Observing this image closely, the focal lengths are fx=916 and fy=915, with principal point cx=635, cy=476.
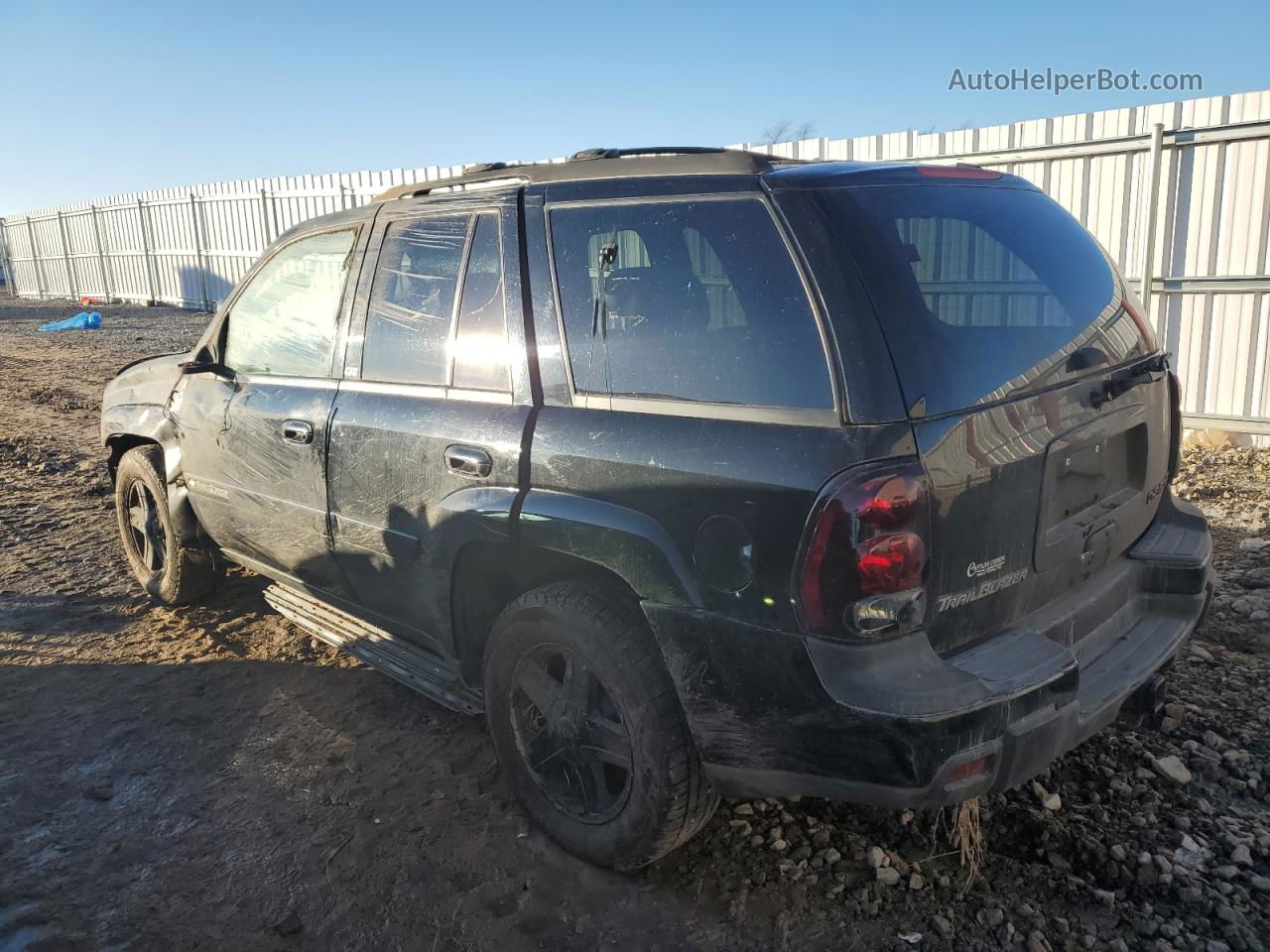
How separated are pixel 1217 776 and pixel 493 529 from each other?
8.11ft

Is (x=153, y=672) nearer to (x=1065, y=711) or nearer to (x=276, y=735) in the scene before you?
(x=276, y=735)

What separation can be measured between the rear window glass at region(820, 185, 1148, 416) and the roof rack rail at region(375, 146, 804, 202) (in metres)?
0.30

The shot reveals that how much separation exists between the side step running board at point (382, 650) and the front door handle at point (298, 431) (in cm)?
75

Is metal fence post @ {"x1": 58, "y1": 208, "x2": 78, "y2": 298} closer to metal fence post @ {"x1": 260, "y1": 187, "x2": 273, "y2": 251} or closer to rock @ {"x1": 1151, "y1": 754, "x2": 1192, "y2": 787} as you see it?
metal fence post @ {"x1": 260, "y1": 187, "x2": 273, "y2": 251}

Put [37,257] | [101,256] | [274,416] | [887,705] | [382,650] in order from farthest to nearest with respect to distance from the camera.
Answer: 1. [37,257]
2. [101,256]
3. [274,416]
4. [382,650]
5. [887,705]

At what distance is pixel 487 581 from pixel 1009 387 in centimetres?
169

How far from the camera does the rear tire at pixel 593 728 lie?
2434mm

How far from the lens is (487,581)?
9.87 feet

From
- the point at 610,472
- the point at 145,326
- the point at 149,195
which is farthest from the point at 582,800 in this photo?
the point at 149,195

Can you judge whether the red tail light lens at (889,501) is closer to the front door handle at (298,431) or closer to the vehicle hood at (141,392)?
the front door handle at (298,431)

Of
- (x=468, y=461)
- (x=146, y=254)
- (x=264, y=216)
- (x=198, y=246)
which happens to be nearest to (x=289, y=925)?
(x=468, y=461)

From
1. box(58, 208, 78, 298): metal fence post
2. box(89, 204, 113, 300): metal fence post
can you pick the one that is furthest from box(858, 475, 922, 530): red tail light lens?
box(58, 208, 78, 298): metal fence post

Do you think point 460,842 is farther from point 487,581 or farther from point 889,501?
point 889,501

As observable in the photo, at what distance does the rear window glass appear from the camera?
2.15 meters
